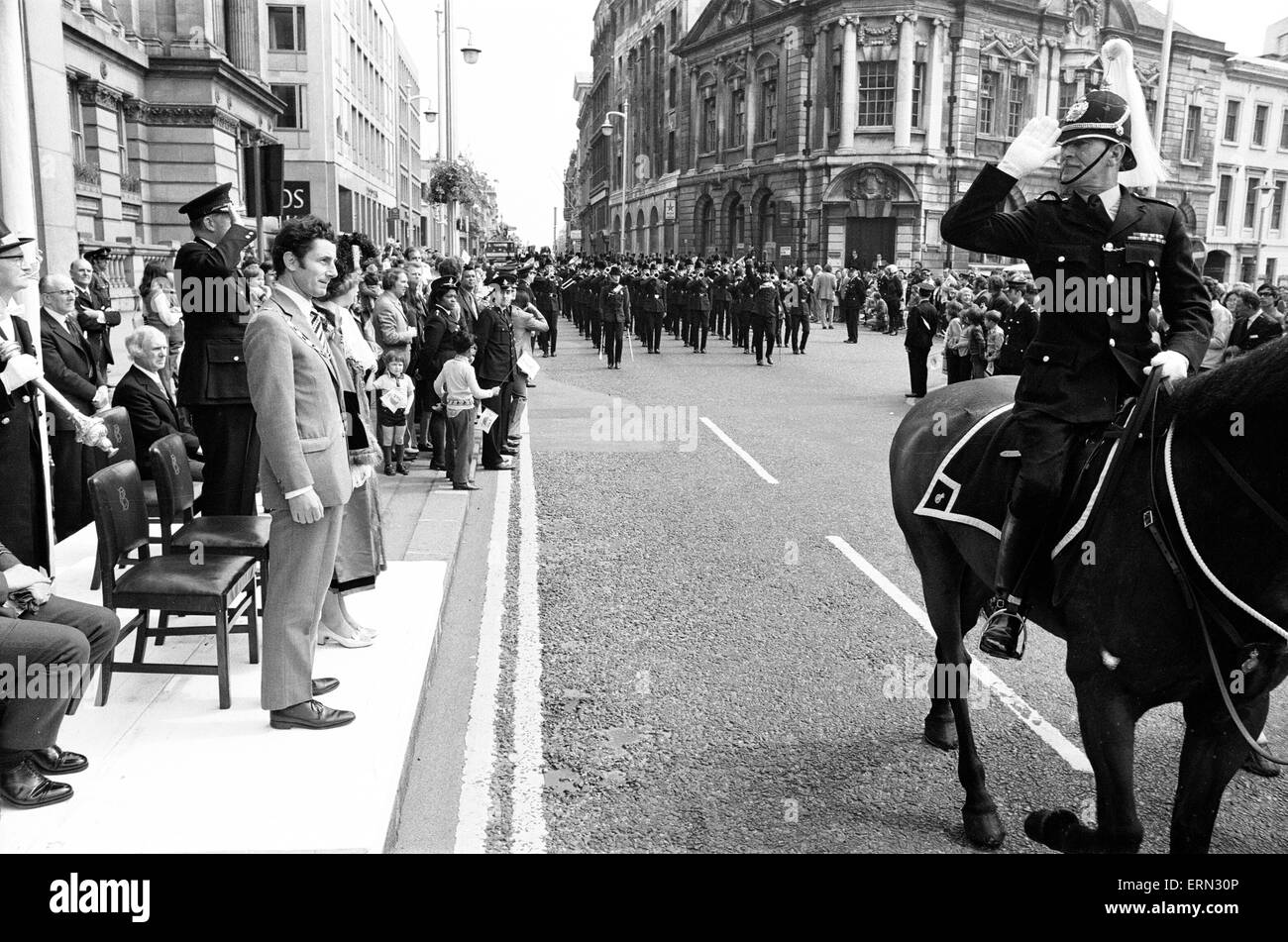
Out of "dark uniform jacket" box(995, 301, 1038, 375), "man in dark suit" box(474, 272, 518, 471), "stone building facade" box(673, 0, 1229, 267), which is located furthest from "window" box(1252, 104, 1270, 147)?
"man in dark suit" box(474, 272, 518, 471)

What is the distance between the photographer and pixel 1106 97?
12.2ft

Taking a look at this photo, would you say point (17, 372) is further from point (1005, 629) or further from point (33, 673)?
point (1005, 629)

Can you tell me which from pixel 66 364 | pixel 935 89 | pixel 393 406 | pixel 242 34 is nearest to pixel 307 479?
pixel 66 364

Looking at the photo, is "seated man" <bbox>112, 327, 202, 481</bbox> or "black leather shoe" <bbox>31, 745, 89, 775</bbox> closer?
"black leather shoe" <bbox>31, 745, 89, 775</bbox>

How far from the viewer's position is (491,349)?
438 inches

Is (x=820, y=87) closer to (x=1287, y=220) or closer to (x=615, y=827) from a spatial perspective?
(x=1287, y=220)

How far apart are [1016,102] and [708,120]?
18.7 metres

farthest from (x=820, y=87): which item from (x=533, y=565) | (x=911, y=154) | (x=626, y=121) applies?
(x=533, y=565)

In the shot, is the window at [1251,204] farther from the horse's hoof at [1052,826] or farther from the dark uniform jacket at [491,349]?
the horse's hoof at [1052,826]

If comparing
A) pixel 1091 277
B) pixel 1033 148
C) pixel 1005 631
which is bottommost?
pixel 1005 631

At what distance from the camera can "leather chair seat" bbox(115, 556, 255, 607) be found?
15.4 ft

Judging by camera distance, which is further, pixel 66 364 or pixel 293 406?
pixel 66 364

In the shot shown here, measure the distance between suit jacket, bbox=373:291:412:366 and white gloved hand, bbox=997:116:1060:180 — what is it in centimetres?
798

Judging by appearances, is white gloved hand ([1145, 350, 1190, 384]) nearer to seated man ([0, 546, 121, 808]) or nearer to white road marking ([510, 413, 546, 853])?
white road marking ([510, 413, 546, 853])
